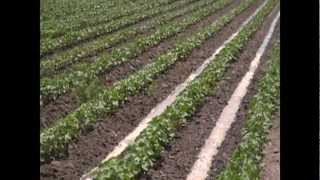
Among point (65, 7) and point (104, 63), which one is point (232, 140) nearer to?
point (104, 63)

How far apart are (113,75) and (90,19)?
487 inches

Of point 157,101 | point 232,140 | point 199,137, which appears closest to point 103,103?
point 157,101

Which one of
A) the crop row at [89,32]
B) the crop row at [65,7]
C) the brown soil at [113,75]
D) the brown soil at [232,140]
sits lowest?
the crop row at [65,7]

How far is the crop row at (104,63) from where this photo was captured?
13438 mm

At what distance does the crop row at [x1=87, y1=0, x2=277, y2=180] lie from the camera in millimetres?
8227

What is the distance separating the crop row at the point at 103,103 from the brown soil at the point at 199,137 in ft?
6.07

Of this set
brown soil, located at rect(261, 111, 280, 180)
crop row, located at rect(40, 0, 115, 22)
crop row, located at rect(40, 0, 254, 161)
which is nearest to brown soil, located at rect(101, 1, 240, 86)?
crop row, located at rect(40, 0, 254, 161)

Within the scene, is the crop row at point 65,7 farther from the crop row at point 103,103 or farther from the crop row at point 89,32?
the crop row at point 103,103

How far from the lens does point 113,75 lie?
1634 cm

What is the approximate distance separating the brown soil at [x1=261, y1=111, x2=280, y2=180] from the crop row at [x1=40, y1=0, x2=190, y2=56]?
10.00 metres

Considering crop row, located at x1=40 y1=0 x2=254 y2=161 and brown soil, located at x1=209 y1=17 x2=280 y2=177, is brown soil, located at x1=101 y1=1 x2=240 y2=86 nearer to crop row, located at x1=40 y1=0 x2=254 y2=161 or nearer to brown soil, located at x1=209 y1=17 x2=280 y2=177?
crop row, located at x1=40 y1=0 x2=254 y2=161

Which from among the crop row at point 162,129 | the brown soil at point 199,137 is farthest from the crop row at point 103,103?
the brown soil at point 199,137
